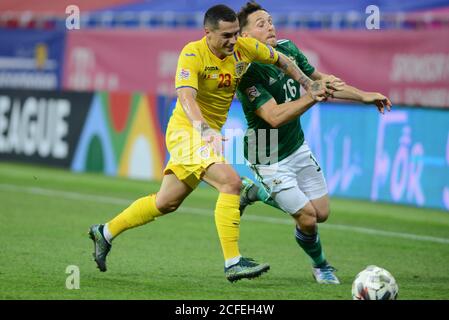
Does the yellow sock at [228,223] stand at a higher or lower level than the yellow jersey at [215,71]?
lower

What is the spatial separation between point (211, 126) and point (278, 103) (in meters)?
0.68

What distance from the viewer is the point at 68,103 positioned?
58.4 feet

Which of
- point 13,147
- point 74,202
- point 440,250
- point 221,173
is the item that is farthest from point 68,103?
point 221,173

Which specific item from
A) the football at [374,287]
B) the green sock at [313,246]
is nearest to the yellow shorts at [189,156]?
the green sock at [313,246]

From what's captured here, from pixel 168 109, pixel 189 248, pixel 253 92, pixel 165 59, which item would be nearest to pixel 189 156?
pixel 253 92

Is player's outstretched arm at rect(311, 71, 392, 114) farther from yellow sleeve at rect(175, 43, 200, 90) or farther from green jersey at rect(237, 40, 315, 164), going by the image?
yellow sleeve at rect(175, 43, 200, 90)

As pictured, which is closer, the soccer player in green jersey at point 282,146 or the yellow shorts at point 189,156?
the yellow shorts at point 189,156

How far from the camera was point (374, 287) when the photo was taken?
716cm

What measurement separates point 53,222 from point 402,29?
22.9ft

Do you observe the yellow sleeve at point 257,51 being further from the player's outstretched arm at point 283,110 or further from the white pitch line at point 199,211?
the white pitch line at point 199,211

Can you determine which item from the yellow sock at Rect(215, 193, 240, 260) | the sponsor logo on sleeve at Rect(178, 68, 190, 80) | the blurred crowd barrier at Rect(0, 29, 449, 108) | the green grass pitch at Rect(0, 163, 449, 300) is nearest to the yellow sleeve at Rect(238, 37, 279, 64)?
the sponsor logo on sleeve at Rect(178, 68, 190, 80)

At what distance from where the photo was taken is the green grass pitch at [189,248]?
25.3 ft

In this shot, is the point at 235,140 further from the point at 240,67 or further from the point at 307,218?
the point at 240,67

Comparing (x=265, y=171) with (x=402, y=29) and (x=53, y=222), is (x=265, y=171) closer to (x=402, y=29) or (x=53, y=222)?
(x=53, y=222)
